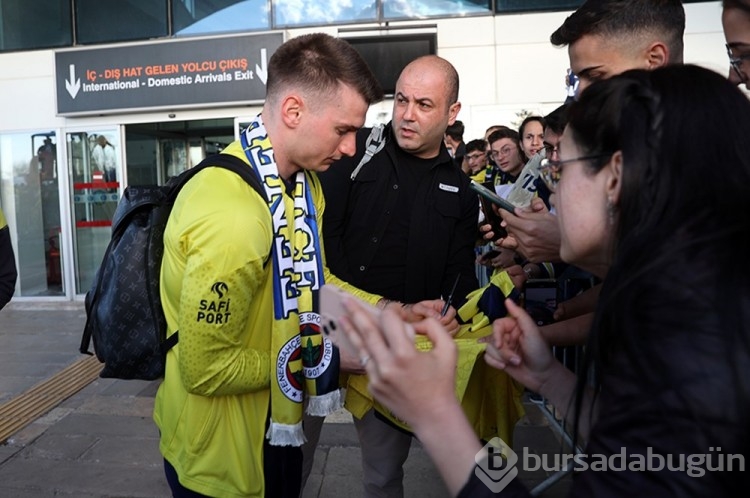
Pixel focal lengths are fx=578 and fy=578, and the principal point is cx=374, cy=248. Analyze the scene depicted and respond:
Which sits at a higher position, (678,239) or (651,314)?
(678,239)

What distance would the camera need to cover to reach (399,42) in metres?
7.96

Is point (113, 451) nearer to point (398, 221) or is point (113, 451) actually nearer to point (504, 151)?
point (398, 221)

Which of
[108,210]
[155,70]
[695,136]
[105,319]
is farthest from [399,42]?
[695,136]

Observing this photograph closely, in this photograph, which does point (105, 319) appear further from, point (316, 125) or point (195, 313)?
point (316, 125)

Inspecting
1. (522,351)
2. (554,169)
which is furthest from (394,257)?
(554,169)

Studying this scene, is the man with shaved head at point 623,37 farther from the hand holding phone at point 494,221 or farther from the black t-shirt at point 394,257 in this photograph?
the black t-shirt at point 394,257

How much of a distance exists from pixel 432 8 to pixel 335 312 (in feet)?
25.7

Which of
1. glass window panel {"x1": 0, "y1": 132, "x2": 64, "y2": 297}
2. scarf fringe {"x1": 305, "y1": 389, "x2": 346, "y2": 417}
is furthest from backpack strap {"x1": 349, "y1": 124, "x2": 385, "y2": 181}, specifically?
glass window panel {"x1": 0, "y1": 132, "x2": 64, "y2": 297}

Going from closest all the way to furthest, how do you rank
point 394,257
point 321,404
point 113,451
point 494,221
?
1. point 321,404
2. point 394,257
3. point 494,221
4. point 113,451

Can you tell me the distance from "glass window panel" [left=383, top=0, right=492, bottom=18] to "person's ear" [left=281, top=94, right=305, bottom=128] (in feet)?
22.4

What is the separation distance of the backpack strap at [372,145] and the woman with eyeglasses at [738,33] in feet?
4.88

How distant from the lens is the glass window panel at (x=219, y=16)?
28.0ft

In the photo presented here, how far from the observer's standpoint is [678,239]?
101cm

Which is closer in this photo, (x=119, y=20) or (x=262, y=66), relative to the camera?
(x=262, y=66)
